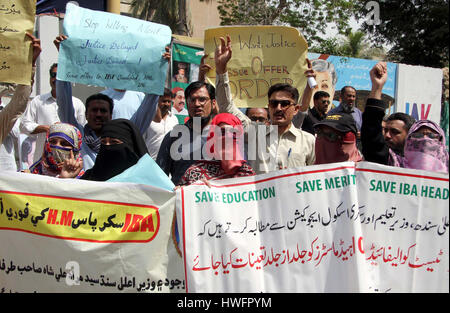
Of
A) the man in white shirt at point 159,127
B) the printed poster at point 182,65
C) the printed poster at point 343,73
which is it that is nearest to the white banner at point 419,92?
the printed poster at point 343,73

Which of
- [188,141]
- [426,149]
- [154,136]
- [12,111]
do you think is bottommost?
[426,149]

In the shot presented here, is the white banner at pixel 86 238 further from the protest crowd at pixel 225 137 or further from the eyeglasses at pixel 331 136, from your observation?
the eyeglasses at pixel 331 136

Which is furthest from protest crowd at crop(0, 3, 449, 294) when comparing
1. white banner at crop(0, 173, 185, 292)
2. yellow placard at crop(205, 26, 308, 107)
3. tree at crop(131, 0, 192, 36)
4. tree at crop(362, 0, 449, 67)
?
tree at crop(362, 0, 449, 67)

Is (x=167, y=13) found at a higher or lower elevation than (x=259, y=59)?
higher

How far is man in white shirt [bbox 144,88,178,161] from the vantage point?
5.21 meters

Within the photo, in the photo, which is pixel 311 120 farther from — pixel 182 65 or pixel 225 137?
pixel 182 65

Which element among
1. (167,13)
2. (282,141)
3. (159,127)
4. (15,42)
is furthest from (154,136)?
(167,13)

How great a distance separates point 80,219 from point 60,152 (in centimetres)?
75

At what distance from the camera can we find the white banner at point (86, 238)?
2941mm

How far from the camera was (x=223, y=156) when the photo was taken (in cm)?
307

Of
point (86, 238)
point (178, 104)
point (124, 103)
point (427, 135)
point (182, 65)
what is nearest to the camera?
point (86, 238)

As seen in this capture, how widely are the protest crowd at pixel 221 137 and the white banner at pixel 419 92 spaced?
5819 mm

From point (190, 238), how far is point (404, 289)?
113 centimetres

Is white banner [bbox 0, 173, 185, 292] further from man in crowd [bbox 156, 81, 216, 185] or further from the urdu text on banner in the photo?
the urdu text on banner
